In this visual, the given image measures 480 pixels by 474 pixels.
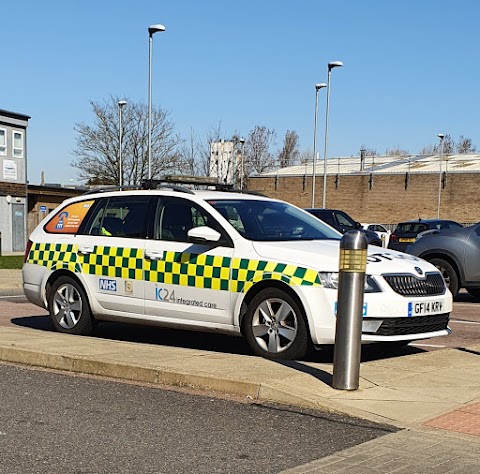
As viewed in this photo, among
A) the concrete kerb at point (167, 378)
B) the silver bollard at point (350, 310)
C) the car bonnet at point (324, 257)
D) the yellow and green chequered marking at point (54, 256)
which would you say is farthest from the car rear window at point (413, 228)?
the silver bollard at point (350, 310)

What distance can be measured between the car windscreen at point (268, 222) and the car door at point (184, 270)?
0.23m

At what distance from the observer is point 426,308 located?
7.76 metres

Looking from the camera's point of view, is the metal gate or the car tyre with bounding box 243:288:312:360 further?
the metal gate

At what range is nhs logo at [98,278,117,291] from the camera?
9031mm

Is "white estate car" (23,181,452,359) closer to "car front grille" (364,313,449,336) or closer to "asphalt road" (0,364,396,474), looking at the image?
"car front grille" (364,313,449,336)

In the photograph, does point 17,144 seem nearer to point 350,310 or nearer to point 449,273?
point 449,273

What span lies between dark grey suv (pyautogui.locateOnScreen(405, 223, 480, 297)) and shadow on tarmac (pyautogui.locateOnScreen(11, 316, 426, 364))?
18.7 feet

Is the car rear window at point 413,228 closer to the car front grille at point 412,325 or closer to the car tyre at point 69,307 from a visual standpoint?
the car tyre at point 69,307

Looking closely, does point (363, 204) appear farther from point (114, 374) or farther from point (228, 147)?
point (114, 374)

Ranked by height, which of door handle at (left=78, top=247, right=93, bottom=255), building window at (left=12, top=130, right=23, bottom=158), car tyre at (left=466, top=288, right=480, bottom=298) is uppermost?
building window at (left=12, top=130, right=23, bottom=158)

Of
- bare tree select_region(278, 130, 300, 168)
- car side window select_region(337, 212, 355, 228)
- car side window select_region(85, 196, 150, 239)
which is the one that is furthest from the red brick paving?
bare tree select_region(278, 130, 300, 168)

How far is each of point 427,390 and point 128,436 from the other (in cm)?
243

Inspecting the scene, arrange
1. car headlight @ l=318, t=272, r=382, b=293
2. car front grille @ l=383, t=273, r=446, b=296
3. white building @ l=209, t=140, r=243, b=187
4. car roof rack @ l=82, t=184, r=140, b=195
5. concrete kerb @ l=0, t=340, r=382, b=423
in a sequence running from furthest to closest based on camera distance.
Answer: white building @ l=209, t=140, r=243, b=187 < car roof rack @ l=82, t=184, r=140, b=195 < car front grille @ l=383, t=273, r=446, b=296 < car headlight @ l=318, t=272, r=382, b=293 < concrete kerb @ l=0, t=340, r=382, b=423

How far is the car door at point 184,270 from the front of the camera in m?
8.14
